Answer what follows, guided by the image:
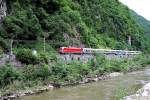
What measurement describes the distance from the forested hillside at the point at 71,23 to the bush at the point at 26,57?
5.87 m

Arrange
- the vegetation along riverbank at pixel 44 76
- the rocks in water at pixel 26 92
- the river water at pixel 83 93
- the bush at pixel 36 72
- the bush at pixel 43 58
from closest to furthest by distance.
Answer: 1. the rocks in water at pixel 26 92
2. the river water at pixel 83 93
3. the vegetation along riverbank at pixel 44 76
4. the bush at pixel 36 72
5. the bush at pixel 43 58

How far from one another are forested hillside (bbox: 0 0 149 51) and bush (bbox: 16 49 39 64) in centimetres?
587

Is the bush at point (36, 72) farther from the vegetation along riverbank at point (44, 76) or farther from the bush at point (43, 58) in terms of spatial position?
the bush at point (43, 58)

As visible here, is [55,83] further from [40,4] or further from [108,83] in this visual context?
[40,4]

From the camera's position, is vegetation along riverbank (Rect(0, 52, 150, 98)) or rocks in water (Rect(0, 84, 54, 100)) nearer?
rocks in water (Rect(0, 84, 54, 100))

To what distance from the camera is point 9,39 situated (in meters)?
47.2

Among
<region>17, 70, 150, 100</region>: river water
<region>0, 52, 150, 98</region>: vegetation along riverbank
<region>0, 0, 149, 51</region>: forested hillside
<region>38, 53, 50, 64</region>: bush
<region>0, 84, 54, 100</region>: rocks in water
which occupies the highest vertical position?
<region>0, 0, 149, 51</region>: forested hillside

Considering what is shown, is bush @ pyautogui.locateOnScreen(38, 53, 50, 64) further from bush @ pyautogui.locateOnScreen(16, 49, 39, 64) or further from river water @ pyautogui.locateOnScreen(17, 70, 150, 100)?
river water @ pyautogui.locateOnScreen(17, 70, 150, 100)

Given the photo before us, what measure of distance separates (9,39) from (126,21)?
66144 millimetres

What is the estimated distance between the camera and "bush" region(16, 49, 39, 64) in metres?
42.3

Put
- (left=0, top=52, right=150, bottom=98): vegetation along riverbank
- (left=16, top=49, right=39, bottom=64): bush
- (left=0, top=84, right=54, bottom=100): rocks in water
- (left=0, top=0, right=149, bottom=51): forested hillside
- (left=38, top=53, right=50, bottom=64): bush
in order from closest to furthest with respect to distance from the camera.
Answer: (left=0, top=84, right=54, bottom=100): rocks in water → (left=0, top=52, right=150, bottom=98): vegetation along riverbank → (left=16, top=49, right=39, bottom=64): bush → (left=38, top=53, right=50, bottom=64): bush → (left=0, top=0, right=149, bottom=51): forested hillside

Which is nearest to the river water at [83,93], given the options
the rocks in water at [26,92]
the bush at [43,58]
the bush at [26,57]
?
the rocks in water at [26,92]

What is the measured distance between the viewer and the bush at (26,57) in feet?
139

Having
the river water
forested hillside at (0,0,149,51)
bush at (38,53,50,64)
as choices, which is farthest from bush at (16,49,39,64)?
forested hillside at (0,0,149,51)
